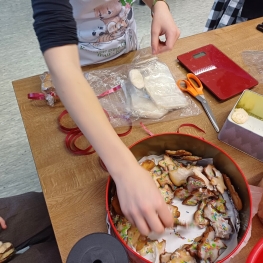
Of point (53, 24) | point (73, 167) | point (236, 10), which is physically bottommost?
point (73, 167)

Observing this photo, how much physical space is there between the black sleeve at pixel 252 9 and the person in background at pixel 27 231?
88 centimetres

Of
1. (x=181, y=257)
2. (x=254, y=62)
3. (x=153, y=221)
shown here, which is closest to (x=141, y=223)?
(x=153, y=221)

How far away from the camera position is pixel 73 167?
24.0 inches

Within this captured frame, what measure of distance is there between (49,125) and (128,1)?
14.4 inches

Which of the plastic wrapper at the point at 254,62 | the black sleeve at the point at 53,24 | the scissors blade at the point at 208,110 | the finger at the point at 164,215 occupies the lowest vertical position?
the scissors blade at the point at 208,110

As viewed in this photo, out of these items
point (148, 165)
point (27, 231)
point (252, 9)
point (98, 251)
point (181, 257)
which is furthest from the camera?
point (252, 9)

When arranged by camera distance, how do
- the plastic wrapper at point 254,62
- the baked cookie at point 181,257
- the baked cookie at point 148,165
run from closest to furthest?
the baked cookie at point 181,257
the baked cookie at point 148,165
the plastic wrapper at point 254,62

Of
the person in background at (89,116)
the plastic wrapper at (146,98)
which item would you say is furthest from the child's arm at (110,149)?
the plastic wrapper at (146,98)

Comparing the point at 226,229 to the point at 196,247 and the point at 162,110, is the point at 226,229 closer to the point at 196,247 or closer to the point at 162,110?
the point at 196,247

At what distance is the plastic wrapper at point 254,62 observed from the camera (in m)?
0.80

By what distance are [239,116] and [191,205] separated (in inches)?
8.6

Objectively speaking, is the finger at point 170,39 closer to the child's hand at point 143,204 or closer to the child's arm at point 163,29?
the child's arm at point 163,29

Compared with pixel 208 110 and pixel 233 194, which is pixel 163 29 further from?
pixel 233 194

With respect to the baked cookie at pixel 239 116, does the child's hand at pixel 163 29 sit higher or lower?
higher
